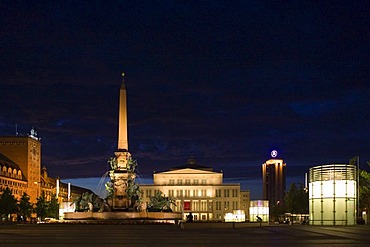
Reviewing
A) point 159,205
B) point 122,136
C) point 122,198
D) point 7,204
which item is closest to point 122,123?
point 122,136

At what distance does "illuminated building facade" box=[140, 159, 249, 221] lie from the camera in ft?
634

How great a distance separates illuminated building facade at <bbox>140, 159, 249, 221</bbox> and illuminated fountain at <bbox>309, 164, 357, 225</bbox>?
13490 centimetres

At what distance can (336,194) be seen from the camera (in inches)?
2183

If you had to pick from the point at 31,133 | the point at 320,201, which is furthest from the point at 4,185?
the point at 320,201

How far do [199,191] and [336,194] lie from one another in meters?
141

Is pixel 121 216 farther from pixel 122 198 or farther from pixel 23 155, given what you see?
pixel 23 155

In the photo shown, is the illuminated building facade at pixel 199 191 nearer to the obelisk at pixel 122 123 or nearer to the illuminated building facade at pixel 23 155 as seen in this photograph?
the illuminated building facade at pixel 23 155

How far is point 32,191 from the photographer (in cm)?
16812

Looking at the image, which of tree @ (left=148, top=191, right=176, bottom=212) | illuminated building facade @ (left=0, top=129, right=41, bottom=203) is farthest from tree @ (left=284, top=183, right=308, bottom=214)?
illuminated building facade @ (left=0, top=129, right=41, bottom=203)

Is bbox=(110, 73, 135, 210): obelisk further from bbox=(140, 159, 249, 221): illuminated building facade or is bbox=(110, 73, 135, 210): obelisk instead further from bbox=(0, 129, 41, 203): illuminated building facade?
bbox=(140, 159, 249, 221): illuminated building facade

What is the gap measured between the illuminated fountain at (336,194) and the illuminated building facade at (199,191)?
135 m

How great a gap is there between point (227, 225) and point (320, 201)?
10112 mm

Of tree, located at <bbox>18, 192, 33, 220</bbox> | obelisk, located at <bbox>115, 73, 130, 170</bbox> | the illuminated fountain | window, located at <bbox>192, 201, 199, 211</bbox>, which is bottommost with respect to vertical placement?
window, located at <bbox>192, 201, 199, 211</bbox>

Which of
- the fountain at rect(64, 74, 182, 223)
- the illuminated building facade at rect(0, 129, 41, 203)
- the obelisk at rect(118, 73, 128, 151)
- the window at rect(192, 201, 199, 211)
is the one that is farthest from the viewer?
the window at rect(192, 201, 199, 211)
